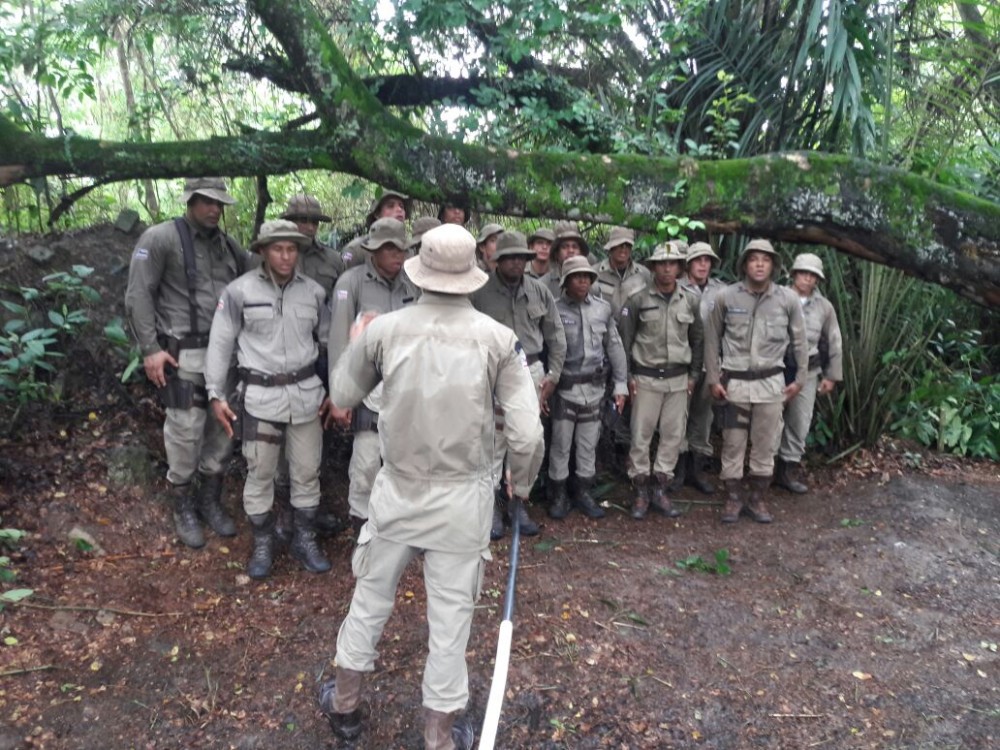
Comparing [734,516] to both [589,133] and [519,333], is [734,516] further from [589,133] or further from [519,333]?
[589,133]

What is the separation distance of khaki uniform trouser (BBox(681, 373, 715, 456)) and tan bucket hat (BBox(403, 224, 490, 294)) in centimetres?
426

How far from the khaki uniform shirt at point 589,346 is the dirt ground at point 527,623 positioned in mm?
1091

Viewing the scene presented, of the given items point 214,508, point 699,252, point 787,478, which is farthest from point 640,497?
point 214,508

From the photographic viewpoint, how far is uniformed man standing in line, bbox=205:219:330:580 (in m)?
4.64

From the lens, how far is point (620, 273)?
6.85m

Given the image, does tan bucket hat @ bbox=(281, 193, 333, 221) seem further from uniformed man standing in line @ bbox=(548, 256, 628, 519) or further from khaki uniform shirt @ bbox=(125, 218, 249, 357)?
uniformed man standing in line @ bbox=(548, 256, 628, 519)

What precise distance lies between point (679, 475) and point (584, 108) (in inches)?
134

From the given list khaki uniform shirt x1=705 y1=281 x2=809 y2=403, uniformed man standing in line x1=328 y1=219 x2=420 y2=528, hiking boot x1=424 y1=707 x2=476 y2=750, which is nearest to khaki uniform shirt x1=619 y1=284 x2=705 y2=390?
khaki uniform shirt x1=705 y1=281 x2=809 y2=403

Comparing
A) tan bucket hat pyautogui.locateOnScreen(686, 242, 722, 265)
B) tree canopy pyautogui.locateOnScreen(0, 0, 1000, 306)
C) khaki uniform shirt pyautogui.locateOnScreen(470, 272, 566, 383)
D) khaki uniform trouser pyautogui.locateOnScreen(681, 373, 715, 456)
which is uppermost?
tree canopy pyautogui.locateOnScreen(0, 0, 1000, 306)

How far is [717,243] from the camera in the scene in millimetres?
7852

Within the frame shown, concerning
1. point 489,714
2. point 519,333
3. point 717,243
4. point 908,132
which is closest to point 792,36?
point 908,132

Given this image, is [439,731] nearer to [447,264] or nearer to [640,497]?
[447,264]

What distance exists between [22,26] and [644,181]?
14.2 feet

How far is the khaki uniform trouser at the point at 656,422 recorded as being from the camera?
20.8 ft
